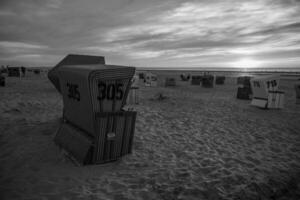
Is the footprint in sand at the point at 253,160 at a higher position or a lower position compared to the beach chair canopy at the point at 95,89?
lower

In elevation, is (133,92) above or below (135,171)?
above

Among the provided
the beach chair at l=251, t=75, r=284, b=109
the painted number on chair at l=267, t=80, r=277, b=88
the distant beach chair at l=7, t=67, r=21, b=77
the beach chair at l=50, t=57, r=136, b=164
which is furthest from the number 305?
the distant beach chair at l=7, t=67, r=21, b=77

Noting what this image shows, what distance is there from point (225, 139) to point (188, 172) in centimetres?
251

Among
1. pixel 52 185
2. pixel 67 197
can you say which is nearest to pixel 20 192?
pixel 52 185

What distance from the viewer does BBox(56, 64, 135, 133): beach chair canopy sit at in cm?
347

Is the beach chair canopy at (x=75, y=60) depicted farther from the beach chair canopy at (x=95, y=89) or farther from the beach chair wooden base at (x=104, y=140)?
the beach chair wooden base at (x=104, y=140)

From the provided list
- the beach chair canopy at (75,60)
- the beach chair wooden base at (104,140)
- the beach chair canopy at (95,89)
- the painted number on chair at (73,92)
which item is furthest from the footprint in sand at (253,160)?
the beach chair canopy at (75,60)

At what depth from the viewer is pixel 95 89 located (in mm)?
3498

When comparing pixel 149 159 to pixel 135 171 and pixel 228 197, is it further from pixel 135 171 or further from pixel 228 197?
pixel 228 197

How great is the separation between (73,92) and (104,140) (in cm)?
138

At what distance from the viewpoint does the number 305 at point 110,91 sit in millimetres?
3568

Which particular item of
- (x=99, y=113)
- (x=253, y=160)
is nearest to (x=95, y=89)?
(x=99, y=113)

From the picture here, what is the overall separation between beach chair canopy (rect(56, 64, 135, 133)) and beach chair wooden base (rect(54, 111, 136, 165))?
6.8 inches

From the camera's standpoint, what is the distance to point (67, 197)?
111 inches
